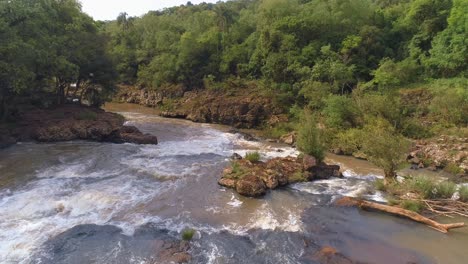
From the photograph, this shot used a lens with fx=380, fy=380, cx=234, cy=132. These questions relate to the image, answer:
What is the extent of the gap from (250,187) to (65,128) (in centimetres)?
1842

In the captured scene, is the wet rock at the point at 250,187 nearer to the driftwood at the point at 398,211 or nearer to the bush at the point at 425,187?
the driftwood at the point at 398,211

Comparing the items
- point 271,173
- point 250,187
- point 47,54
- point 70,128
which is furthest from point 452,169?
point 47,54

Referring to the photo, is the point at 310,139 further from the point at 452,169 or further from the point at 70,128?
the point at 70,128

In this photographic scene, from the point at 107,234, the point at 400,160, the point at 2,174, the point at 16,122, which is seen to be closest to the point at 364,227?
the point at 400,160

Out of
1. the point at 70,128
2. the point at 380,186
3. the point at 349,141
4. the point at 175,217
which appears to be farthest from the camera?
the point at 70,128

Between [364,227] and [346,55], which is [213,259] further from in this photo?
[346,55]

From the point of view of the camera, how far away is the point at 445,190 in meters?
19.9

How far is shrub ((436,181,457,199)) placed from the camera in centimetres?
1992

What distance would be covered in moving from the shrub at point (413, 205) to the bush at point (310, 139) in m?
6.68

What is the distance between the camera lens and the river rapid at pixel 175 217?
48.4 feet

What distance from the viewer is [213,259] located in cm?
1430

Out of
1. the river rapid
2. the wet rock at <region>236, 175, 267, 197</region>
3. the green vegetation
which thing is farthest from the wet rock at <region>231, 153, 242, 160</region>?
the green vegetation

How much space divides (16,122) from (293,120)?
26.0m

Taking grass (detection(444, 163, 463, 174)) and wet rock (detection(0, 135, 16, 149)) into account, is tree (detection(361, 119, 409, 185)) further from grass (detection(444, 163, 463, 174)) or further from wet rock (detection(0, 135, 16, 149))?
wet rock (detection(0, 135, 16, 149))
